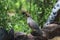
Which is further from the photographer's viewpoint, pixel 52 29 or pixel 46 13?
pixel 46 13

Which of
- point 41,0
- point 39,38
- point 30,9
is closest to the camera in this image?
point 39,38

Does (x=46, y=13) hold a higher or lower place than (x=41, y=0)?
lower

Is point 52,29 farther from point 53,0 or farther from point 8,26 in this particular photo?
point 53,0

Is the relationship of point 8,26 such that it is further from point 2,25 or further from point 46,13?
point 46,13

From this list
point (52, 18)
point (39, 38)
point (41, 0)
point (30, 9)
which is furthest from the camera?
point (30, 9)

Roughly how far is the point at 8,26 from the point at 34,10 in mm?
1179

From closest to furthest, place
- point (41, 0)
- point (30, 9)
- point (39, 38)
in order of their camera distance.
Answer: point (39, 38) → point (41, 0) → point (30, 9)

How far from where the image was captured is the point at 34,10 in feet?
12.7

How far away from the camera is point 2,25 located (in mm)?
2773

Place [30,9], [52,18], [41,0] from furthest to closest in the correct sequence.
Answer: [30,9], [41,0], [52,18]

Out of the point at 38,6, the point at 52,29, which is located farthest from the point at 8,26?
the point at 38,6

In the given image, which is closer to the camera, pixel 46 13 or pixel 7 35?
pixel 7 35

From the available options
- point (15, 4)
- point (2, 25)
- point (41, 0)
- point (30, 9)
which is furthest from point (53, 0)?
point (2, 25)

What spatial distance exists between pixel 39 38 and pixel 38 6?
1231mm
